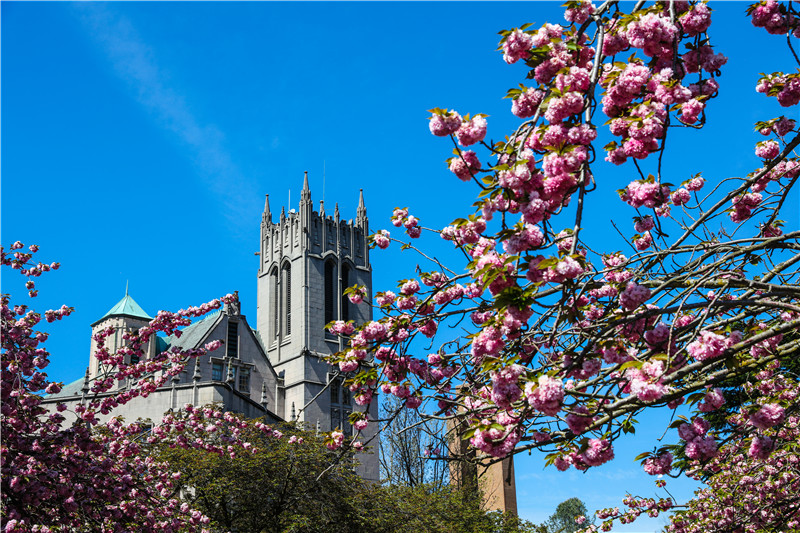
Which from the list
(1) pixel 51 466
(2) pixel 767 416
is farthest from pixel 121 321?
(2) pixel 767 416

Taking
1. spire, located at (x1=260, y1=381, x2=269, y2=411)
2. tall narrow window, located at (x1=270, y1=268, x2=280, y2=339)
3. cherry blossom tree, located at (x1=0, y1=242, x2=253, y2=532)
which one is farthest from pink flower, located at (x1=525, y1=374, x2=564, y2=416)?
tall narrow window, located at (x1=270, y1=268, x2=280, y2=339)

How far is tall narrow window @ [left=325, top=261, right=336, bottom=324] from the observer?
5241cm

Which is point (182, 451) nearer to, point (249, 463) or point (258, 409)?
point (249, 463)

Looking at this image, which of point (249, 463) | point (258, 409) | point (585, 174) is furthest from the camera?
point (258, 409)

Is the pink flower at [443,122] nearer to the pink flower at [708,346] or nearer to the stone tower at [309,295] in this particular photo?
the pink flower at [708,346]

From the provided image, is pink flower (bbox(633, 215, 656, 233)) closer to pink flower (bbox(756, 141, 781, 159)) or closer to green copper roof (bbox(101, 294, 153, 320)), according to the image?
pink flower (bbox(756, 141, 781, 159))

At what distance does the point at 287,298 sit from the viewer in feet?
174

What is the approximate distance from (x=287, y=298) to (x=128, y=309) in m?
11.3

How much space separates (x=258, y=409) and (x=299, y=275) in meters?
15.6

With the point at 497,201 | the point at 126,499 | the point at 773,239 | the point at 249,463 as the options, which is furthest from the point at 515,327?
the point at 249,463

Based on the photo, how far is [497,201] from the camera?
16.8 feet

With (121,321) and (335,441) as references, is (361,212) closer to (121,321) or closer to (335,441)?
(121,321)

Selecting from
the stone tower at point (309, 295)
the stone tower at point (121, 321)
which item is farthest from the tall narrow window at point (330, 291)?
the stone tower at point (121, 321)

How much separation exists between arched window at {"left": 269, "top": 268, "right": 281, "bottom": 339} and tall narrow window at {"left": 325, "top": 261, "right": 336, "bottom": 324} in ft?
11.6
